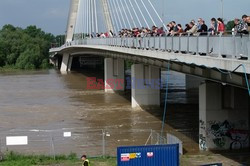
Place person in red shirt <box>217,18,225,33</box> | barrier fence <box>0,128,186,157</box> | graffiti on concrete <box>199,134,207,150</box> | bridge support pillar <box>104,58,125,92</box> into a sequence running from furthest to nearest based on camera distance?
bridge support pillar <box>104,58,125,92</box>, graffiti on concrete <box>199,134,207,150</box>, barrier fence <box>0,128,186,157</box>, person in red shirt <box>217,18,225,33</box>

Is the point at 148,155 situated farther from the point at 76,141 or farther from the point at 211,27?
the point at 76,141

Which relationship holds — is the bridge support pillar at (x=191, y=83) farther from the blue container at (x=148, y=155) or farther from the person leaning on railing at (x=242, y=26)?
the person leaning on railing at (x=242, y=26)

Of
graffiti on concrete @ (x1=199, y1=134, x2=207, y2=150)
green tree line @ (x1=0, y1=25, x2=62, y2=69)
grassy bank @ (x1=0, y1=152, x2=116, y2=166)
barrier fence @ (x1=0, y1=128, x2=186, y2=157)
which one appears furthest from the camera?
green tree line @ (x1=0, y1=25, x2=62, y2=69)

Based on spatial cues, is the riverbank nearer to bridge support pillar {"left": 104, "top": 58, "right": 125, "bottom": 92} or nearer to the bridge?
the bridge

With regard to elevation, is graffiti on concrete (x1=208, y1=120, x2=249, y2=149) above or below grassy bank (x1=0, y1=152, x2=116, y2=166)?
above

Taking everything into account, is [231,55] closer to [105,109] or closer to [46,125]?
[46,125]

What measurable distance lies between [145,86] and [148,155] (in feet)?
77.2

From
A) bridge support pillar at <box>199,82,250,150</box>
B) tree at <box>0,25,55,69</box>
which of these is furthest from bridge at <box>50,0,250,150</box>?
tree at <box>0,25,55,69</box>

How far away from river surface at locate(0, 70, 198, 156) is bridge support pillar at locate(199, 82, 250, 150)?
2407mm

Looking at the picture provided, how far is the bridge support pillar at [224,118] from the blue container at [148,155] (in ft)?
19.9

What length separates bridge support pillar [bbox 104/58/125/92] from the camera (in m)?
51.3

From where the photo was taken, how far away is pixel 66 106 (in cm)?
3828

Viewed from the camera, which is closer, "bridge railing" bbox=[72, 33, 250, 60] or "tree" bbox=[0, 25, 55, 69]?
"bridge railing" bbox=[72, 33, 250, 60]

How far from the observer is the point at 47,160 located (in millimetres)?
17938
